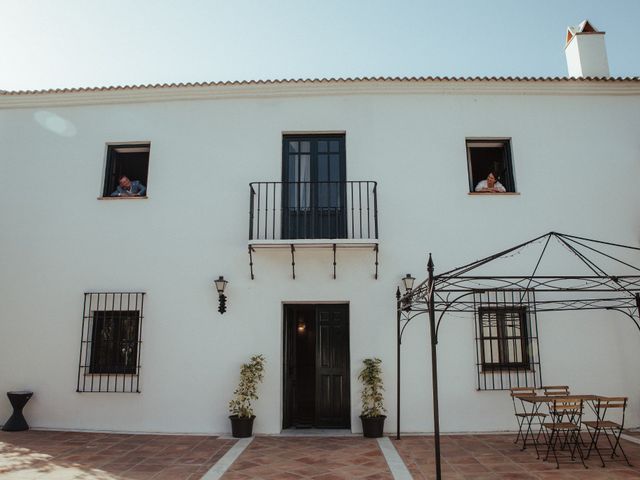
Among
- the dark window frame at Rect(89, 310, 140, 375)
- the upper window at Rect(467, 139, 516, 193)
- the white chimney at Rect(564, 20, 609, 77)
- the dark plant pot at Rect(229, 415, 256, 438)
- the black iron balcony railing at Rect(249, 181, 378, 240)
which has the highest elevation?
the white chimney at Rect(564, 20, 609, 77)

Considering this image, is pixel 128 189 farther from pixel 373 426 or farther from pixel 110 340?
pixel 373 426

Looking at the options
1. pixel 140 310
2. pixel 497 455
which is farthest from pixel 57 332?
pixel 497 455

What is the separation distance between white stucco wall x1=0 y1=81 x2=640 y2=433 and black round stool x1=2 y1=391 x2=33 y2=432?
187 millimetres

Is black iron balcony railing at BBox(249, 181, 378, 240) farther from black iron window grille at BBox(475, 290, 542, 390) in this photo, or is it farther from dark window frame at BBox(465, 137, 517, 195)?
black iron window grille at BBox(475, 290, 542, 390)

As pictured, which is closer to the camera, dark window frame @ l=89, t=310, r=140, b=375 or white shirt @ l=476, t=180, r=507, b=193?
dark window frame @ l=89, t=310, r=140, b=375

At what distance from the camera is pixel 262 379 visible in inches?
286

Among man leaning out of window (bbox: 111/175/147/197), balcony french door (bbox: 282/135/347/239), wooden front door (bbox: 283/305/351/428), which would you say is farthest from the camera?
man leaning out of window (bbox: 111/175/147/197)

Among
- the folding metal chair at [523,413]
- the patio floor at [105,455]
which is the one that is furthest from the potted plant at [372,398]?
the patio floor at [105,455]

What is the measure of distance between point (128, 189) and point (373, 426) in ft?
18.8

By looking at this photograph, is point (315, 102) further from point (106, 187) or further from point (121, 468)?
point (121, 468)

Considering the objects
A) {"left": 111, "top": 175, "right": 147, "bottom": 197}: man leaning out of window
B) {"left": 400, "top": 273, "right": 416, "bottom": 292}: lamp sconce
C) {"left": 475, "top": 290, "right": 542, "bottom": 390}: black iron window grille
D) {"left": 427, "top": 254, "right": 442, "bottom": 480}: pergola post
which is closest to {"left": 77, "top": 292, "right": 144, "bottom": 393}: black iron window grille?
{"left": 111, "top": 175, "right": 147, "bottom": 197}: man leaning out of window

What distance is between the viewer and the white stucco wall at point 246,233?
729 centimetres

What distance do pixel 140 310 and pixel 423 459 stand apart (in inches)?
192

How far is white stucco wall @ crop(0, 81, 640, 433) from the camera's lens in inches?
287
